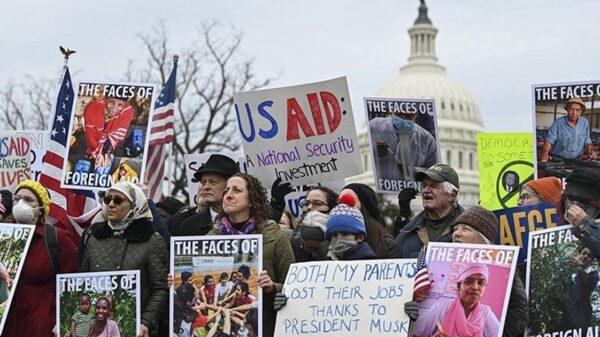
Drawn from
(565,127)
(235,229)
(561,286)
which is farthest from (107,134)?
(561,286)

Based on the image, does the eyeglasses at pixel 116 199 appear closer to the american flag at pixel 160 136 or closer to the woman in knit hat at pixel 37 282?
the woman in knit hat at pixel 37 282

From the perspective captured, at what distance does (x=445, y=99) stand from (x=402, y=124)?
13474 centimetres

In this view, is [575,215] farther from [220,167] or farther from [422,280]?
[220,167]

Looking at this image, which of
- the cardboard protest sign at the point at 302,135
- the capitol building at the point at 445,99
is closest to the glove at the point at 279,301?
the cardboard protest sign at the point at 302,135

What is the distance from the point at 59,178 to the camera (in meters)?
11.2

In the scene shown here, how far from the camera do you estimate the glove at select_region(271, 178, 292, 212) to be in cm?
1057

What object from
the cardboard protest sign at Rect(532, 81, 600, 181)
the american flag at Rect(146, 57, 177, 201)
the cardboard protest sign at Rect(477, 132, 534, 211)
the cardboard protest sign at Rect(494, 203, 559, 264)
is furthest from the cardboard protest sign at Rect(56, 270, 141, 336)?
the cardboard protest sign at Rect(477, 132, 534, 211)

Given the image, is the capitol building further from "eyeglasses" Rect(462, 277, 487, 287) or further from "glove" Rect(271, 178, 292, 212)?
"eyeglasses" Rect(462, 277, 487, 287)

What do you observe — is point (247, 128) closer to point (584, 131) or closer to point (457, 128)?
point (584, 131)

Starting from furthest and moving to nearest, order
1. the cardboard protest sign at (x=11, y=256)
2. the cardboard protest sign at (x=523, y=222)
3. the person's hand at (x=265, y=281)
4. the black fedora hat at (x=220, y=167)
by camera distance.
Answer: the black fedora hat at (x=220, y=167)
the cardboard protest sign at (x=11, y=256)
the cardboard protest sign at (x=523, y=222)
the person's hand at (x=265, y=281)

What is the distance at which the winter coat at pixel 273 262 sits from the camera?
861cm

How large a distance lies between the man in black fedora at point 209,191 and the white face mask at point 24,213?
114 cm

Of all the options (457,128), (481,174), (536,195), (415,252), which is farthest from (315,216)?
(457,128)

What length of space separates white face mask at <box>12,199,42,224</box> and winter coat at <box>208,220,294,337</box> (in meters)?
1.57
